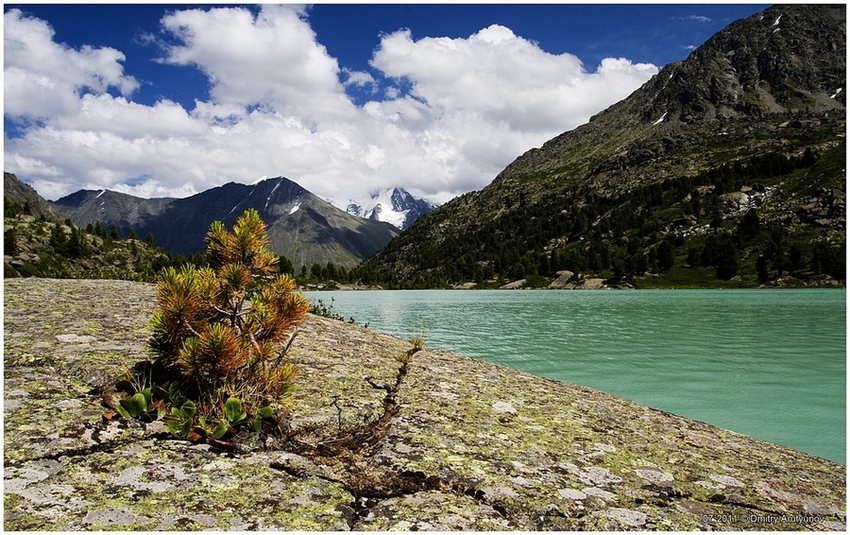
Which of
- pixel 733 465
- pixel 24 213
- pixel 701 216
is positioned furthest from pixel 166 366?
pixel 701 216

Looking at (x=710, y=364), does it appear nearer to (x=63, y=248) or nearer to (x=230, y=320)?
(x=230, y=320)

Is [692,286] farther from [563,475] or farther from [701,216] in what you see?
[563,475]

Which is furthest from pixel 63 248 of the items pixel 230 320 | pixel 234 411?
pixel 234 411

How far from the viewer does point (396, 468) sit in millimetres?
4945

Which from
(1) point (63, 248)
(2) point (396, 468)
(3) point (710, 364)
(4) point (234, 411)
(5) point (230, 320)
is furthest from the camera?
(1) point (63, 248)

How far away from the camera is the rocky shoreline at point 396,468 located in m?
3.85

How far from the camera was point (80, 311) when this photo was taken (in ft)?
34.4

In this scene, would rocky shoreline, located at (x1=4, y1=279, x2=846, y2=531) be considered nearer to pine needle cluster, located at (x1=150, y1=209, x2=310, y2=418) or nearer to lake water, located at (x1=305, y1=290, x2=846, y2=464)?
pine needle cluster, located at (x1=150, y1=209, x2=310, y2=418)

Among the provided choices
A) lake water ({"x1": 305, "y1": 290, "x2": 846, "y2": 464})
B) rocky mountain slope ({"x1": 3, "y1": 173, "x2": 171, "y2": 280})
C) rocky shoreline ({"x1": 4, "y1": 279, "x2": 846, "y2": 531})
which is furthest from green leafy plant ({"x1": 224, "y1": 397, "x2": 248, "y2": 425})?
rocky mountain slope ({"x1": 3, "y1": 173, "x2": 171, "y2": 280})

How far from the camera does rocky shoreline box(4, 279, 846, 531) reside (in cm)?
385

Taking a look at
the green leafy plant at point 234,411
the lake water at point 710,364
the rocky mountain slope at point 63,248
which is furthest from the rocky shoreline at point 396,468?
the rocky mountain slope at point 63,248

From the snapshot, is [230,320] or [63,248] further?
[63,248]

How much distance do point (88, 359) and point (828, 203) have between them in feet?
680

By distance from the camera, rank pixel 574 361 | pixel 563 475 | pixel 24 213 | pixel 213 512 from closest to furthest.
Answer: pixel 213 512, pixel 563 475, pixel 574 361, pixel 24 213
